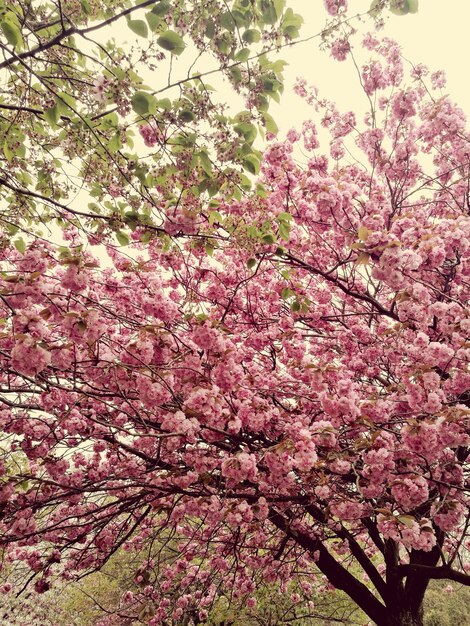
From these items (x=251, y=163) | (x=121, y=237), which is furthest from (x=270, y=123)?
(x=121, y=237)

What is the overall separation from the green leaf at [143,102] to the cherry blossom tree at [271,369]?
215 millimetres

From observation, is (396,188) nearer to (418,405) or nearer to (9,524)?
(418,405)

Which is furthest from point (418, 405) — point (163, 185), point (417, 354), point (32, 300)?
point (32, 300)

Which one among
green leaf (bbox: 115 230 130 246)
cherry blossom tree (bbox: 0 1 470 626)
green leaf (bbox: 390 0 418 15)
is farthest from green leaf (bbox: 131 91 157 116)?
green leaf (bbox: 390 0 418 15)

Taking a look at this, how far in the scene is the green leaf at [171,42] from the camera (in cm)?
226

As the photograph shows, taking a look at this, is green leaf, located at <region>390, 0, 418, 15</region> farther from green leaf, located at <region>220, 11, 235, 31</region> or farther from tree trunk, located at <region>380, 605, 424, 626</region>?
tree trunk, located at <region>380, 605, 424, 626</region>

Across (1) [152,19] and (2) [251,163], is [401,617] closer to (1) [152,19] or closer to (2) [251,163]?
(2) [251,163]

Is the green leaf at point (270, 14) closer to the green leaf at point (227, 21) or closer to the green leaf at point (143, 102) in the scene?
the green leaf at point (227, 21)

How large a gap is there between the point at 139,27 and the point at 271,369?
14.6ft

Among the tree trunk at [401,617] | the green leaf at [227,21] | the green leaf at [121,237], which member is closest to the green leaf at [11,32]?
the green leaf at [227,21]

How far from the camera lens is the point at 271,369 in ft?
18.5

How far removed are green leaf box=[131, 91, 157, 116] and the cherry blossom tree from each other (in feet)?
0.70

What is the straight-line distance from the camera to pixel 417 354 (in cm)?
434

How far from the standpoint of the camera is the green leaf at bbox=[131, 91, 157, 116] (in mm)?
2271
